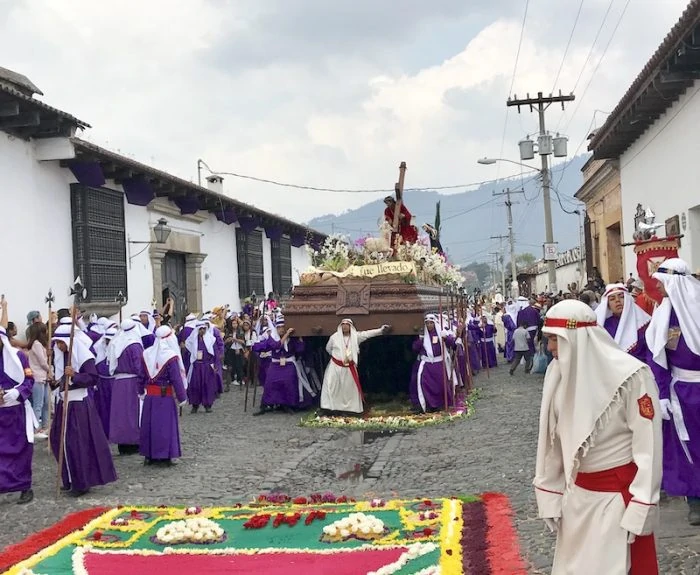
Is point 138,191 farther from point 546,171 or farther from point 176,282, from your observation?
point 546,171

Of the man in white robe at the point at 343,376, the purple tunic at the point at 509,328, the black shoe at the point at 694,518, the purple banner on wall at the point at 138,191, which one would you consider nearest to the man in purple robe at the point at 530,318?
the purple tunic at the point at 509,328

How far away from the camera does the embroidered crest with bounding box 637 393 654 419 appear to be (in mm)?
3447

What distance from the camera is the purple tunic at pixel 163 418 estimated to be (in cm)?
895

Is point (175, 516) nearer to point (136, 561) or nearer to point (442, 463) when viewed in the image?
point (136, 561)

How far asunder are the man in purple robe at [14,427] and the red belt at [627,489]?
566cm

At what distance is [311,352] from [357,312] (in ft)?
7.70

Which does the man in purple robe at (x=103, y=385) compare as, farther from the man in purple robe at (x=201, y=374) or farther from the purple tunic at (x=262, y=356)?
the man in purple robe at (x=201, y=374)

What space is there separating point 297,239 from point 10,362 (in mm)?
22174

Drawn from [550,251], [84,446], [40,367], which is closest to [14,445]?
[84,446]

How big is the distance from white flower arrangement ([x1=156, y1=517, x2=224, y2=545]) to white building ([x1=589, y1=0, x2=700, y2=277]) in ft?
24.9

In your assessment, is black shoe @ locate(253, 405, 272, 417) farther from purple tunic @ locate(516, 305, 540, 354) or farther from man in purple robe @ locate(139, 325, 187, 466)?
purple tunic @ locate(516, 305, 540, 354)

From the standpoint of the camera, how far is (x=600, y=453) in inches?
141

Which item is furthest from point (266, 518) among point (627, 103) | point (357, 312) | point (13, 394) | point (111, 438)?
point (627, 103)

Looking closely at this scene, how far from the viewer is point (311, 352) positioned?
47.2 feet
